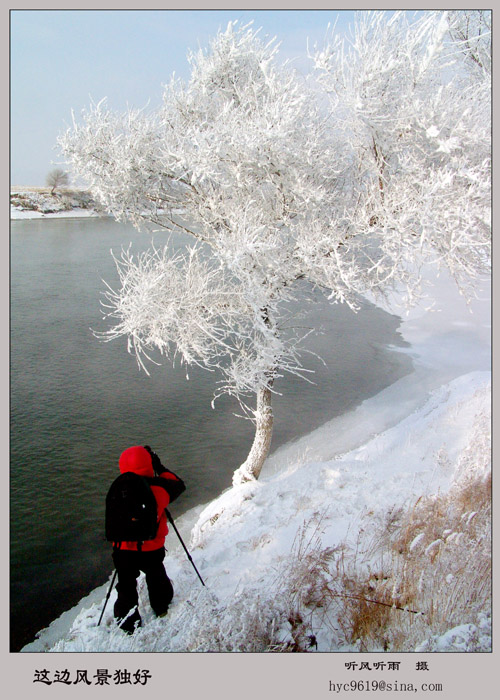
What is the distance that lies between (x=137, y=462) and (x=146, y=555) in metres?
0.95

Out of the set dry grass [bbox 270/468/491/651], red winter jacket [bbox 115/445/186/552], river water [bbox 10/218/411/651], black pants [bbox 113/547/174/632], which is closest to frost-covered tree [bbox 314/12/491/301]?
dry grass [bbox 270/468/491/651]

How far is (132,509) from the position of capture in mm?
3941

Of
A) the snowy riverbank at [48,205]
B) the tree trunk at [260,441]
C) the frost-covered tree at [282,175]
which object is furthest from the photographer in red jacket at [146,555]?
the snowy riverbank at [48,205]

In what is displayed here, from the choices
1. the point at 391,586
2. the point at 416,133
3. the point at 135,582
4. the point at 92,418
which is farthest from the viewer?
the point at 92,418

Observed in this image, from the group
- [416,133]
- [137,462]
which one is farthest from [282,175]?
[137,462]

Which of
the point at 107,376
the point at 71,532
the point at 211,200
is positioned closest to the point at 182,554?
the point at 71,532

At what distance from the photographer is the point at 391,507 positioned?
5.72 meters

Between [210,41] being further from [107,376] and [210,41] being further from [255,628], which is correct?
[107,376]

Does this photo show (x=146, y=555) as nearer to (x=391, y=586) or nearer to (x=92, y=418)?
(x=391, y=586)

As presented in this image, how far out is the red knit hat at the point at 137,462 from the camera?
4059 mm

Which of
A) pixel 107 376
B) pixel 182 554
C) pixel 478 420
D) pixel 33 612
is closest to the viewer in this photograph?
pixel 182 554

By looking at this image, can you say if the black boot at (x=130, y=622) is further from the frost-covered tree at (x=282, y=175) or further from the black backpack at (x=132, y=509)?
the frost-covered tree at (x=282, y=175)

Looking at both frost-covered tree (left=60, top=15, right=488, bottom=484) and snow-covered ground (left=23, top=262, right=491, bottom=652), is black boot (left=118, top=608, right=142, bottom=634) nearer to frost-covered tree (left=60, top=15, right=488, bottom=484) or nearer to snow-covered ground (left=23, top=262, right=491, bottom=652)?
snow-covered ground (left=23, top=262, right=491, bottom=652)

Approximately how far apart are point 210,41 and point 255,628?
762cm
